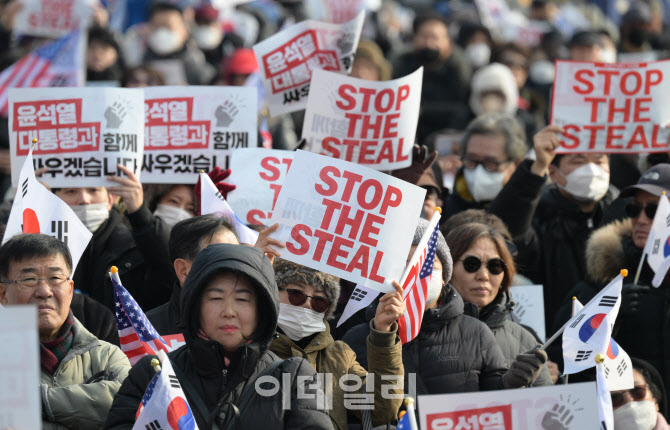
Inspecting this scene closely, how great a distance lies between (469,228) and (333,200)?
1.07m

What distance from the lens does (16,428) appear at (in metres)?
3.66

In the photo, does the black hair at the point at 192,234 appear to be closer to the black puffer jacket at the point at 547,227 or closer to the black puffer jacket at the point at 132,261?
the black puffer jacket at the point at 132,261

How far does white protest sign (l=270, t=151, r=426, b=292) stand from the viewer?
5.73 metres

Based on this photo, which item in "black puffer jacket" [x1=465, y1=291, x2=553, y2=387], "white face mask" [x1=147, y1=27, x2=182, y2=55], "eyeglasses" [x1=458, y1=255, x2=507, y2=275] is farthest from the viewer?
"white face mask" [x1=147, y1=27, x2=182, y2=55]

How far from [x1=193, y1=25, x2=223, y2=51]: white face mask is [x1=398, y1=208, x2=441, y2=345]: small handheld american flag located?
9.84 metres

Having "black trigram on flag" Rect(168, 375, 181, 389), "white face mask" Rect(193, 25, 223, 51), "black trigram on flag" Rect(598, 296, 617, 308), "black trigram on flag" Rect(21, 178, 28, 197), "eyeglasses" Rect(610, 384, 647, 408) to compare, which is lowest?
"eyeglasses" Rect(610, 384, 647, 408)

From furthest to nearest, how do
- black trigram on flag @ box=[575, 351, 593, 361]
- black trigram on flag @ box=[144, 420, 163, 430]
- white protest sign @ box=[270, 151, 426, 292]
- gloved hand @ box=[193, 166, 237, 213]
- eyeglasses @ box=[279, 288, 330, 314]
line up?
Result: gloved hand @ box=[193, 166, 237, 213]
black trigram on flag @ box=[575, 351, 593, 361]
white protest sign @ box=[270, 151, 426, 292]
eyeglasses @ box=[279, 288, 330, 314]
black trigram on flag @ box=[144, 420, 163, 430]

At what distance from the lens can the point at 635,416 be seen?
21.3ft

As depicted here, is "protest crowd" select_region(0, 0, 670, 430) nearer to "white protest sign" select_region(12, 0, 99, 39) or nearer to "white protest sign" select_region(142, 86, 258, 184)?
"white protest sign" select_region(142, 86, 258, 184)

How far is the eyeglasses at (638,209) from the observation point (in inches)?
294

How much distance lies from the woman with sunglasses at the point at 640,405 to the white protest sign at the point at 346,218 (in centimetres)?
160

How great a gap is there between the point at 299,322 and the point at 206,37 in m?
10.3


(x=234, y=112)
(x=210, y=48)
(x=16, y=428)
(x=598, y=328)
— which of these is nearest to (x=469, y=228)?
(x=598, y=328)

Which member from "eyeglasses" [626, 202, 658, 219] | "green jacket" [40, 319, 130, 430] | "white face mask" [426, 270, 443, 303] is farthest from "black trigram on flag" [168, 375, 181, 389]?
"eyeglasses" [626, 202, 658, 219]
